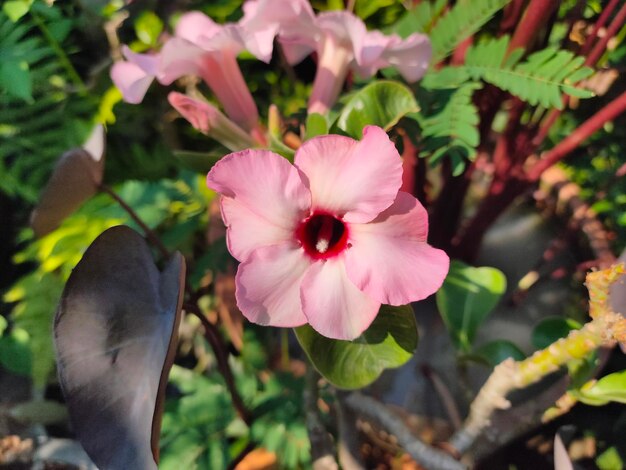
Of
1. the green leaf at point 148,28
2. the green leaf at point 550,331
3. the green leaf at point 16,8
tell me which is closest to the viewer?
the green leaf at point 550,331

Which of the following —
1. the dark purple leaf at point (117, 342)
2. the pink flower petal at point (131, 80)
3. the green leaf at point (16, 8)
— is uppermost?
the green leaf at point (16, 8)

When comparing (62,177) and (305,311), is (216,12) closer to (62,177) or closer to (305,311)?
(62,177)

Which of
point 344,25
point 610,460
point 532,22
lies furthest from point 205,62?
point 610,460

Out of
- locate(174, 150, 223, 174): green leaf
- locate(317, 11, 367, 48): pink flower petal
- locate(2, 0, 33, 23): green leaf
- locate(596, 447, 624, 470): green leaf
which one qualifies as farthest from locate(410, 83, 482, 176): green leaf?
locate(2, 0, 33, 23): green leaf

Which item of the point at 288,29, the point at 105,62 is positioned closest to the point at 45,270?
the point at 105,62

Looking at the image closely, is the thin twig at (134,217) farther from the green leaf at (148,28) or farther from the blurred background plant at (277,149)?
the green leaf at (148,28)

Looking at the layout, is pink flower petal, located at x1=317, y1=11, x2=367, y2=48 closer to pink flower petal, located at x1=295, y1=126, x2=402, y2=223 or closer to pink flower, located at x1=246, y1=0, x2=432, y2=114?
pink flower, located at x1=246, y1=0, x2=432, y2=114

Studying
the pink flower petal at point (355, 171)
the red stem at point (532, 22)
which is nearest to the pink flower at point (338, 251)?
the pink flower petal at point (355, 171)
